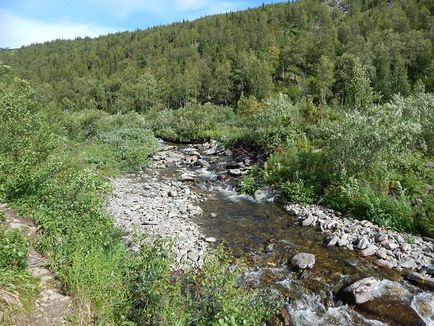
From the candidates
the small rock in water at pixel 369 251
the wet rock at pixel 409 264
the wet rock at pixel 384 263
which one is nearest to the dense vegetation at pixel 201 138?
the small rock in water at pixel 369 251

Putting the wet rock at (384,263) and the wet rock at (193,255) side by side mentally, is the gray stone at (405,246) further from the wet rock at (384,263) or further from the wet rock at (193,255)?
the wet rock at (193,255)

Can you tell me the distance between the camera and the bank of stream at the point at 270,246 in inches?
381

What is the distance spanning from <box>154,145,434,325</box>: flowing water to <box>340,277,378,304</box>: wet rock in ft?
0.59

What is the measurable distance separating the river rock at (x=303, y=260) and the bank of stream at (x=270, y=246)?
207 millimetres

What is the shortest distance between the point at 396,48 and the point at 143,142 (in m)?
66.6

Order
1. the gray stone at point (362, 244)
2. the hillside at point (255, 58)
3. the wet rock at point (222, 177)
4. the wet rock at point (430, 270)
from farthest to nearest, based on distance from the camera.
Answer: the hillside at point (255, 58) → the wet rock at point (222, 177) → the gray stone at point (362, 244) → the wet rock at point (430, 270)

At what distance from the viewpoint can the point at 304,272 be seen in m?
11.5

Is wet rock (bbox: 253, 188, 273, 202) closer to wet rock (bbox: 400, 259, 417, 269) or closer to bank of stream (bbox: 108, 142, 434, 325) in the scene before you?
bank of stream (bbox: 108, 142, 434, 325)

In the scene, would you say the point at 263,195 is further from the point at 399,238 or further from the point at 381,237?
the point at 399,238

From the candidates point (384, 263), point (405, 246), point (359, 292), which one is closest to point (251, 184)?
point (405, 246)

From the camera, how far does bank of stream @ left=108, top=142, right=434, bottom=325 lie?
9.67m

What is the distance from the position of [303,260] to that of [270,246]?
5.58ft

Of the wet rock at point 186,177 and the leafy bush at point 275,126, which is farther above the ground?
the leafy bush at point 275,126

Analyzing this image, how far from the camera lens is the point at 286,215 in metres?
16.9
